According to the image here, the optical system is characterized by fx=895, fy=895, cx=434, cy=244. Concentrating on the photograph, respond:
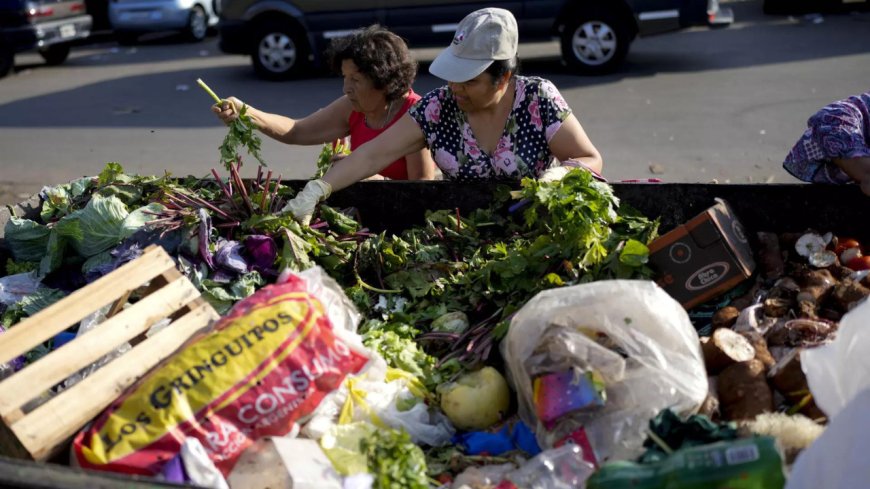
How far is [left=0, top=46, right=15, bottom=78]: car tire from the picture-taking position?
519 inches

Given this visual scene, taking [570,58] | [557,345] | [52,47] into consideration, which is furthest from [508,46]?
[52,47]

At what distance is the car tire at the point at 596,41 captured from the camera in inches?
397

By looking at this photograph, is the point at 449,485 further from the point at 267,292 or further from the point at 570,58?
the point at 570,58

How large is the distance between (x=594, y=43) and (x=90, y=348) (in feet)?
27.7

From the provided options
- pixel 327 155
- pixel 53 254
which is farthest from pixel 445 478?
pixel 327 155

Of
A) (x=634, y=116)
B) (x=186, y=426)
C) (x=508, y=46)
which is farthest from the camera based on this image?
(x=634, y=116)

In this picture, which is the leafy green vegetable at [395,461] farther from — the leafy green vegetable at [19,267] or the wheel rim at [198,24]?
the wheel rim at [198,24]

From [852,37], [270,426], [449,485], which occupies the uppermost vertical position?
[270,426]

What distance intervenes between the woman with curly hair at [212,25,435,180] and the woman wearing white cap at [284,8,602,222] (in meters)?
0.21

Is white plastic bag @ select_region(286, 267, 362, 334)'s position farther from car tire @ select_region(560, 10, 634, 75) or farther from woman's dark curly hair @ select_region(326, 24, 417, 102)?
car tire @ select_region(560, 10, 634, 75)

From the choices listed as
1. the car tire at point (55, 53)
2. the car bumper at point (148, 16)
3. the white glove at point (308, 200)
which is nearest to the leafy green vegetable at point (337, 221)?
the white glove at point (308, 200)

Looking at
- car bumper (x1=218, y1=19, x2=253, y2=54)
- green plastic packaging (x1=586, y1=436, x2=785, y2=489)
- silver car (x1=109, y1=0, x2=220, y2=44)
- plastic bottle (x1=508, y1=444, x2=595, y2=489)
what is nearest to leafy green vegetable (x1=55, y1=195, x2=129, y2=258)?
plastic bottle (x1=508, y1=444, x2=595, y2=489)

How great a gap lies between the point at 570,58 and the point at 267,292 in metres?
8.19

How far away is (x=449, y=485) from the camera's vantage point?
2707 millimetres
